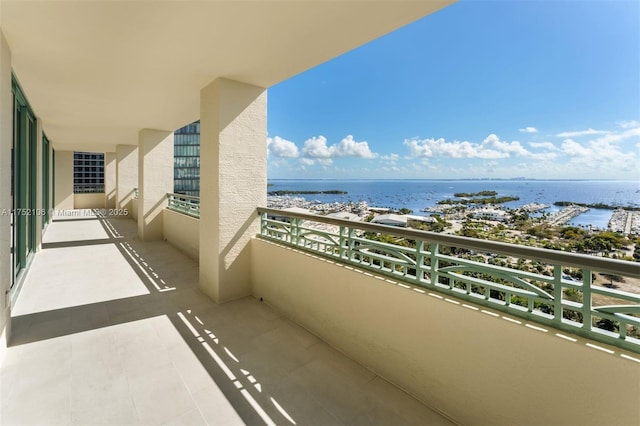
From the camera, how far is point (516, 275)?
170 cm

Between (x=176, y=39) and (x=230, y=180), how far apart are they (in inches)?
Answer: 62.5

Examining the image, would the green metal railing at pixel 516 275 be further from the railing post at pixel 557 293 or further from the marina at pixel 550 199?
the marina at pixel 550 199

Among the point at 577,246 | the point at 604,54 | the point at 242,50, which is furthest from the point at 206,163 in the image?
the point at 604,54

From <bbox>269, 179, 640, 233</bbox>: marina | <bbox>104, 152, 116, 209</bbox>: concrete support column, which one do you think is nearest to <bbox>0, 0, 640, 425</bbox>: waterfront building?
<bbox>269, 179, 640, 233</bbox>: marina

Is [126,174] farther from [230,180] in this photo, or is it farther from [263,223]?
[263,223]

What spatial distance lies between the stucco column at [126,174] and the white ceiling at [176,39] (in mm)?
6092

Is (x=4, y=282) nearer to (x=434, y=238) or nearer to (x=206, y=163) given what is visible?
(x=206, y=163)

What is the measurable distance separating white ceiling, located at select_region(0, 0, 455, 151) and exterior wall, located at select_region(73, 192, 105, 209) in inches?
425

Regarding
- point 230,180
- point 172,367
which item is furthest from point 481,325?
point 230,180

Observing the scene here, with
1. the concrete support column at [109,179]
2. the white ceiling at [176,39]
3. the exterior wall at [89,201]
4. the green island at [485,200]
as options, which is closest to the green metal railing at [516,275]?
the white ceiling at [176,39]

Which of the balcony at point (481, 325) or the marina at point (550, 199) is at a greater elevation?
the marina at point (550, 199)

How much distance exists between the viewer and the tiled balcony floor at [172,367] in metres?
1.84

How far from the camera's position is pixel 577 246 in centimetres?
176

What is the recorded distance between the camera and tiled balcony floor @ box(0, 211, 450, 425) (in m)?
1.84
